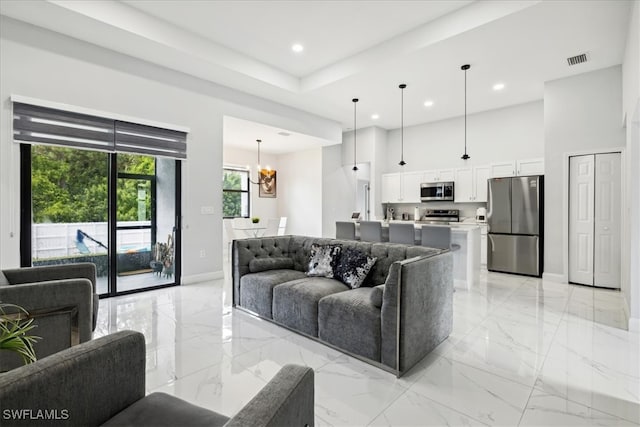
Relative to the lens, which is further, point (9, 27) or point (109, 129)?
point (109, 129)

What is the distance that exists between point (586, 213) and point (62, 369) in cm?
611

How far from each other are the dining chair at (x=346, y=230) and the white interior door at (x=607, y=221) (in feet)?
11.6

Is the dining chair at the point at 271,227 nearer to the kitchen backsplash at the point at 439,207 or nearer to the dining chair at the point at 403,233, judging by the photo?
the kitchen backsplash at the point at 439,207

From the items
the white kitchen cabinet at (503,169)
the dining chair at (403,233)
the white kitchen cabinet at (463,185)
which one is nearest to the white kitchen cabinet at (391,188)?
the white kitchen cabinet at (463,185)

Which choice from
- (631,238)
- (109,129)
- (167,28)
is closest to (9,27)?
(109,129)

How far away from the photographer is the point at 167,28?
389 cm

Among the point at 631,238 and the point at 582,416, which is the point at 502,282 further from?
the point at 582,416

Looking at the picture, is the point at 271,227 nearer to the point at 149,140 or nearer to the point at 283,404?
the point at 149,140

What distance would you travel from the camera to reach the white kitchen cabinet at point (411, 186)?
733cm

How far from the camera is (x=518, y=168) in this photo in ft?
19.2

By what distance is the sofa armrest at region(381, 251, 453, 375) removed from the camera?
220 centimetres

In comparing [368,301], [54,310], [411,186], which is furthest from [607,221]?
[54,310]

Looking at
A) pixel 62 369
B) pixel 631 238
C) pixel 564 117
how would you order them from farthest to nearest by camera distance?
pixel 564 117 → pixel 631 238 → pixel 62 369

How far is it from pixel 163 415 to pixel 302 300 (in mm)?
1783
